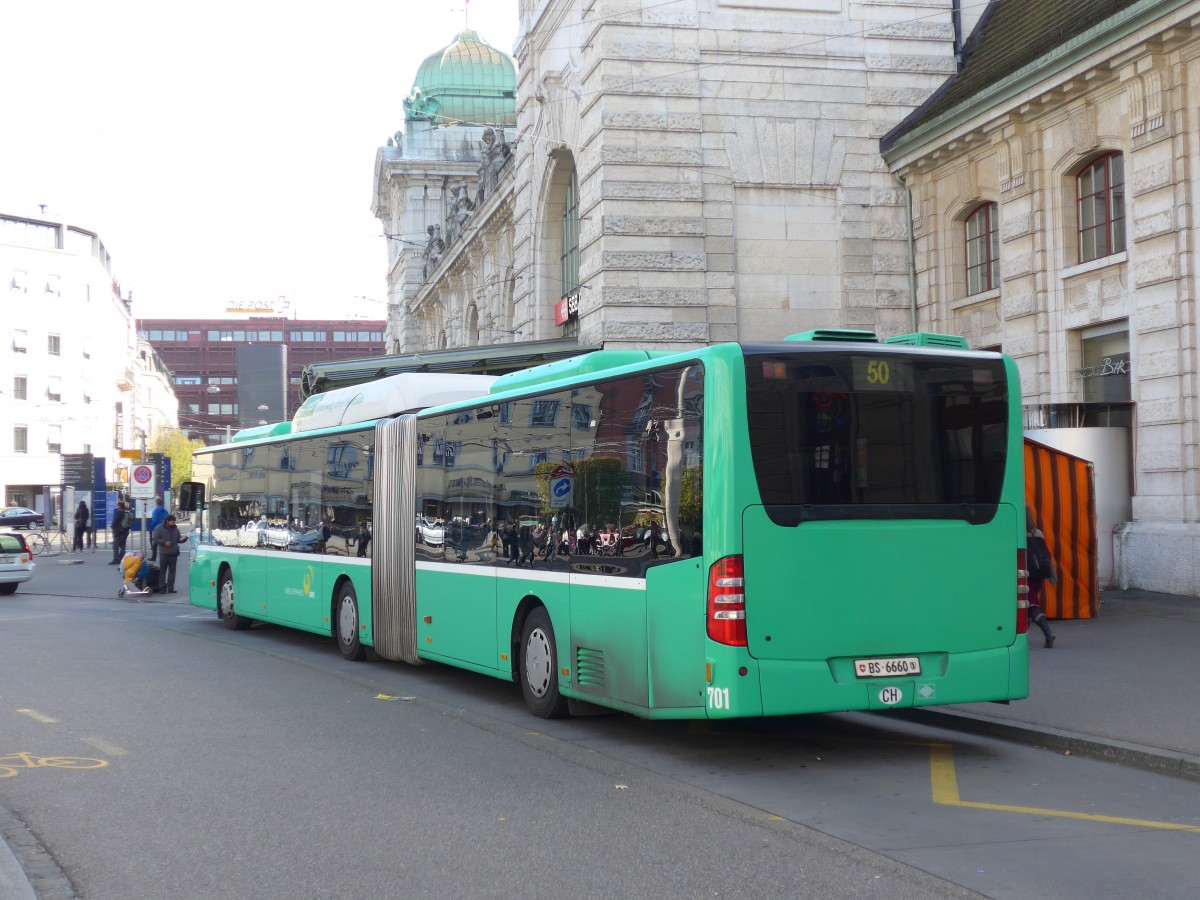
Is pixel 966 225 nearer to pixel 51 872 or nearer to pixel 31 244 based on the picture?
pixel 51 872

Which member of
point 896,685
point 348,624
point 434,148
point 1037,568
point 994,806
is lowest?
point 994,806

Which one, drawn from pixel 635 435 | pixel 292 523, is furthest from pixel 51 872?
pixel 292 523

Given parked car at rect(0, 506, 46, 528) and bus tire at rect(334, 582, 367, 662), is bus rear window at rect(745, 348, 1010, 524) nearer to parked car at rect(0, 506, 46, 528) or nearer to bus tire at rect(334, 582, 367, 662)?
bus tire at rect(334, 582, 367, 662)

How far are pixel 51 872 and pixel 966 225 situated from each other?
21.3m

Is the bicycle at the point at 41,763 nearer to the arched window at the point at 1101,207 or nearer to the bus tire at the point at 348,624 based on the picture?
the bus tire at the point at 348,624

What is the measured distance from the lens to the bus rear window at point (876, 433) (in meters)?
8.63

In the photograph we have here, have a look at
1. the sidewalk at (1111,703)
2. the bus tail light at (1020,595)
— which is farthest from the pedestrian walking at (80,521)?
the bus tail light at (1020,595)

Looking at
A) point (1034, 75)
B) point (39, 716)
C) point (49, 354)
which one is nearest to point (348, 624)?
point (39, 716)

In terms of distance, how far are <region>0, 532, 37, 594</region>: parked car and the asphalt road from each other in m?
17.6

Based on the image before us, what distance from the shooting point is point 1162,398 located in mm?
18453

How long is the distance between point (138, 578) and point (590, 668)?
1992cm

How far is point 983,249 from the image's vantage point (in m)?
23.8

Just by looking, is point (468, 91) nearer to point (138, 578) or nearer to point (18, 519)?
point (18, 519)

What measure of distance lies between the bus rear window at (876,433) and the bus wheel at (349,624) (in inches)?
315
